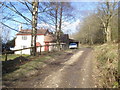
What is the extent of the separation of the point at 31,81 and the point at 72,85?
5.72ft

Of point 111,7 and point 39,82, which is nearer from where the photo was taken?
point 39,82

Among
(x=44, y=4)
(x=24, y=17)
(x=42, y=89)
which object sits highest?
(x=44, y=4)

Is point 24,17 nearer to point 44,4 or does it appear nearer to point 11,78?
point 44,4

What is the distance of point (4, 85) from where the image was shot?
16.1ft


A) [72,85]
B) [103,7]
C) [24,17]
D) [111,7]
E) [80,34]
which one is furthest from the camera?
[80,34]

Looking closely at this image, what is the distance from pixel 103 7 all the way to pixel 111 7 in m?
2.49

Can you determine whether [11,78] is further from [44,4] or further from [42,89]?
[44,4]

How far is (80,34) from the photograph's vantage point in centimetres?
5803

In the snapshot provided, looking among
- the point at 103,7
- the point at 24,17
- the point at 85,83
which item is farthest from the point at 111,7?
the point at 85,83

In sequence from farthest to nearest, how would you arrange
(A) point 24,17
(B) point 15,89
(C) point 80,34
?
(C) point 80,34 → (A) point 24,17 → (B) point 15,89

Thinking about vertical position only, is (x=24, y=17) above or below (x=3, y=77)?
above

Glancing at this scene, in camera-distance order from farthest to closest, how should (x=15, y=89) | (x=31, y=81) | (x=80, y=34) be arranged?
(x=80, y=34)
(x=31, y=81)
(x=15, y=89)

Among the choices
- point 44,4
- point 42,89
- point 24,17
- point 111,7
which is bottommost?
point 42,89

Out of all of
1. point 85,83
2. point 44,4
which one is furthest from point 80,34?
point 85,83
